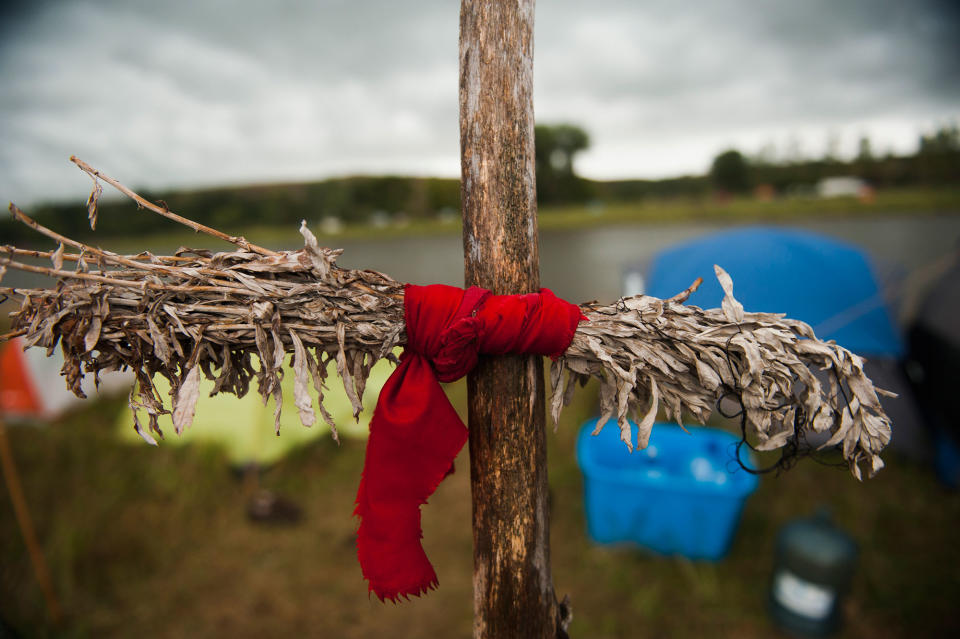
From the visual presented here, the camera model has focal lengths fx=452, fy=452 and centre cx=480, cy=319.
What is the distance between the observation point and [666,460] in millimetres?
4195

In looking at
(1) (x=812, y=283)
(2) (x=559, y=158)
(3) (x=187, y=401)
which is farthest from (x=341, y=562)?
(2) (x=559, y=158)

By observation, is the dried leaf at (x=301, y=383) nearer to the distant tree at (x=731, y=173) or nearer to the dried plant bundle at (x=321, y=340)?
the dried plant bundle at (x=321, y=340)

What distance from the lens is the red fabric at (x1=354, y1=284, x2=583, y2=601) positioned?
1267 mm

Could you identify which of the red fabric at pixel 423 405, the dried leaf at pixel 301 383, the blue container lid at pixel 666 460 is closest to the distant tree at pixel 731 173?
the blue container lid at pixel 666 460

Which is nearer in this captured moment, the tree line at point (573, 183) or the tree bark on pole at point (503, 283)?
the tree bark on pole at point (503, 283)

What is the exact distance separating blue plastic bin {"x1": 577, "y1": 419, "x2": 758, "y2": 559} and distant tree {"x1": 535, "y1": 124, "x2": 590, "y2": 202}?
23181 mm

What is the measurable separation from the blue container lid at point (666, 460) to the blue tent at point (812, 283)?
1.49m

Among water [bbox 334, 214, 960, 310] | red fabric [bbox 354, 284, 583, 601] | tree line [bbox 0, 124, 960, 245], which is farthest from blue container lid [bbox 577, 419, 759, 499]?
→ tree line [bbox 0, 124, 960, 245]

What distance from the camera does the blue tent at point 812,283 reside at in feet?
15.5

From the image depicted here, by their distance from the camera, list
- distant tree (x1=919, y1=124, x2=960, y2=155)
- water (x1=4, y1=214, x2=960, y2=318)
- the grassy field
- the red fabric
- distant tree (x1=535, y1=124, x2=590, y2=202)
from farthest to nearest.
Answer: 1. distant tree (x1=919, y1=124, x2=960, y2=155)
2. distant tree (x1=535, y1=124, x2=590, y2=202)
3. water (x1=4, y1=214, x2=960, y2=318)
4. the grassy field
5. the red fabric

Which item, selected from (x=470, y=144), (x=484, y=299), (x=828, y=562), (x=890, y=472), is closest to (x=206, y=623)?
(x=484, y=299)

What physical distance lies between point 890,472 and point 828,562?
2347 mm

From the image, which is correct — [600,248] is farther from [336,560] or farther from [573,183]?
[336,560]

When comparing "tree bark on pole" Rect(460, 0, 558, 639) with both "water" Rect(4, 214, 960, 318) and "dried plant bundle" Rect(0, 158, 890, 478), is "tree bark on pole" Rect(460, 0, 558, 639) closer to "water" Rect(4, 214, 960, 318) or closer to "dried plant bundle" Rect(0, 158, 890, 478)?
"dried plant bundle" Rect(0, 158, 890, 478)
